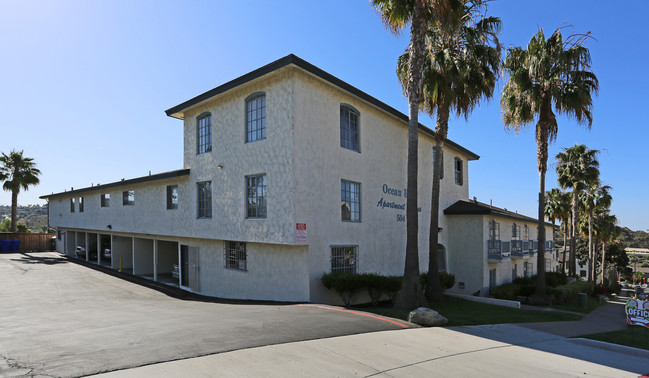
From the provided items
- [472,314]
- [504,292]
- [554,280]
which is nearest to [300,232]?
[472,314]

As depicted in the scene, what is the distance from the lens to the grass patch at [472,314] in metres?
12.2

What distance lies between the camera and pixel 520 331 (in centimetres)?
1183

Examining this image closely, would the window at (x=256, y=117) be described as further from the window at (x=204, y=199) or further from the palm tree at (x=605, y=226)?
the palm tree at (x=605, y=226)

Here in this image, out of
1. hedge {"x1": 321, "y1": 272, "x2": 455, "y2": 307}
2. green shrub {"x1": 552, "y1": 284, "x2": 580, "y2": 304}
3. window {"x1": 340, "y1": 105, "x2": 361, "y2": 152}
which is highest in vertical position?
window {"x1": 340, "y1": 105, "x2": 361, "y2": 152}

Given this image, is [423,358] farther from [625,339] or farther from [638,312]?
[625,339]

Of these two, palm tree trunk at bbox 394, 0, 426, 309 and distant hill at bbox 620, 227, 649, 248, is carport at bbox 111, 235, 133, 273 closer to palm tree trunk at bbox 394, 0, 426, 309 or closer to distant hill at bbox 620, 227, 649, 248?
palm tree trunk at bbox 394, 0, 426, 309

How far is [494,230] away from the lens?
2539 cm

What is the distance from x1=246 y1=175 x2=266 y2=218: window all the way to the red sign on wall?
193cm

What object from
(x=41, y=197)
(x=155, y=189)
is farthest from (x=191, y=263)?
(x=41, y=197)

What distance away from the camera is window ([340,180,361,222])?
16672 mm

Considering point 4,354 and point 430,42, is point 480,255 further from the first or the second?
point 4,354

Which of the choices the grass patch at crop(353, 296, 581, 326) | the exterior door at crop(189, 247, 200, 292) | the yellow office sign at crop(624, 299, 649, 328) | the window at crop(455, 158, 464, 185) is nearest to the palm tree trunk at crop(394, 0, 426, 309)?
the grass patch at crop(353, 296, 581, 326)

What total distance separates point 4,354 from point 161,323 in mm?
3409

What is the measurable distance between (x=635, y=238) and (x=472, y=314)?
17137 cm
